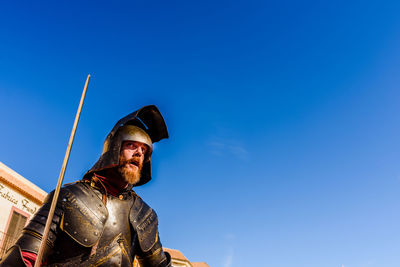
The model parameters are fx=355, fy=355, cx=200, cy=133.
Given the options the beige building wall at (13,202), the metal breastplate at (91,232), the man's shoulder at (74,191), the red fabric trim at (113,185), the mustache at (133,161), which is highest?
the beige building wall at (13,202)

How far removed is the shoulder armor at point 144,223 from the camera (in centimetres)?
368

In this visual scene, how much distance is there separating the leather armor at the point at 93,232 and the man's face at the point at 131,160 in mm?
244

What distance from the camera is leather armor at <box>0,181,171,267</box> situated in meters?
3.10

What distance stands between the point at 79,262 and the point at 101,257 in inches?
7.7

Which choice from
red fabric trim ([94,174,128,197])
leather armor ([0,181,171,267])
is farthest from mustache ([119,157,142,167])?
leather armor ([0,181,171,267])

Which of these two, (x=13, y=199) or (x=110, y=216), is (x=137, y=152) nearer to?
(x=110, y=216)

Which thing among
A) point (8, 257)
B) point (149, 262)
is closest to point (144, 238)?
point (149, 262)

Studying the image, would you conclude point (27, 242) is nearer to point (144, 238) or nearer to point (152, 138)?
point (144, 238)

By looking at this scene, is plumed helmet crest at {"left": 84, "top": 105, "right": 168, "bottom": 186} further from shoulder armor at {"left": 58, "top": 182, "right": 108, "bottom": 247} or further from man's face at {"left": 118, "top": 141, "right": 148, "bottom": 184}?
shoulder armor at {"left": 58, "top": 182, "right": 108, "bottom": 247}

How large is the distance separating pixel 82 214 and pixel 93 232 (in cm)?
21

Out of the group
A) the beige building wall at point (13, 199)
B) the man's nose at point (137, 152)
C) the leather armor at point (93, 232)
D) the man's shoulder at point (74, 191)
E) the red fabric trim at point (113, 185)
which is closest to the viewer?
the leather armor at point (93, 232)

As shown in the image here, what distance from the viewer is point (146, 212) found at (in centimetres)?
396

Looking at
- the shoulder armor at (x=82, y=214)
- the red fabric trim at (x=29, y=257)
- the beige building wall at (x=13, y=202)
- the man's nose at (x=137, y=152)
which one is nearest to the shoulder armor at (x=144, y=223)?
the shoulder armor at (x=82, y=214)

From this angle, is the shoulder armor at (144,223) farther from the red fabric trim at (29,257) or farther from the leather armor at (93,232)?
the red fabric trim at (29,257)
